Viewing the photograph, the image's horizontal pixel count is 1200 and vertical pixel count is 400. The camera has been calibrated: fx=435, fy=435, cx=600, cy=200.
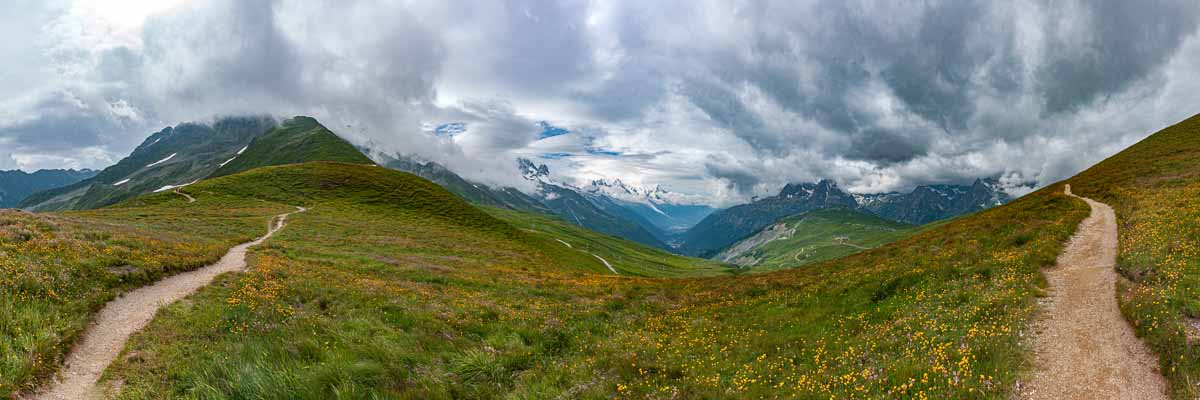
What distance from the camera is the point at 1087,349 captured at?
30.2 ft

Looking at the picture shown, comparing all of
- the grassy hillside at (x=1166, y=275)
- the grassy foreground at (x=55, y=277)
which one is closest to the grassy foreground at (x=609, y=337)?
the grassy foreground at (x=55, y=277)

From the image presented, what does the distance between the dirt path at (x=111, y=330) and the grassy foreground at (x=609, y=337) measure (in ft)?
1.54

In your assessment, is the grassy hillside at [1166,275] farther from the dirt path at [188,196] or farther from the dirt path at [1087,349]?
the dirt path at [188,196]

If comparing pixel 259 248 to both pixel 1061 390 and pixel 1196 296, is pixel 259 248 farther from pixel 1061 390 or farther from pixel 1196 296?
pixel 1196 296

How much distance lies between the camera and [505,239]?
264 feet

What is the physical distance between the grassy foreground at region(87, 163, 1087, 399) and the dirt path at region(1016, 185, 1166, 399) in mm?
480

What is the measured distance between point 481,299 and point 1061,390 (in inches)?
758

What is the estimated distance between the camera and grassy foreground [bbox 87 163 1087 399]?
861cm

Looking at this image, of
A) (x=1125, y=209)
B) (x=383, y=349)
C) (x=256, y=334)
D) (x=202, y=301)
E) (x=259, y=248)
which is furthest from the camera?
(x=259, y=248)

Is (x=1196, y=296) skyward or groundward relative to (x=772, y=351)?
skyward

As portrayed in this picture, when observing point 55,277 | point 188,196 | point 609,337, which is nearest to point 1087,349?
point 609,337

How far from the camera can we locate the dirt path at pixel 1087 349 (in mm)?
7754

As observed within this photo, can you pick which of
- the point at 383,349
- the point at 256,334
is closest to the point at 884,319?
the point at 383,349

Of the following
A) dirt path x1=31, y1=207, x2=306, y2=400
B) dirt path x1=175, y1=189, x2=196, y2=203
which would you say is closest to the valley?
dirt path x1=31, y1=207, x2=306, y2=400
